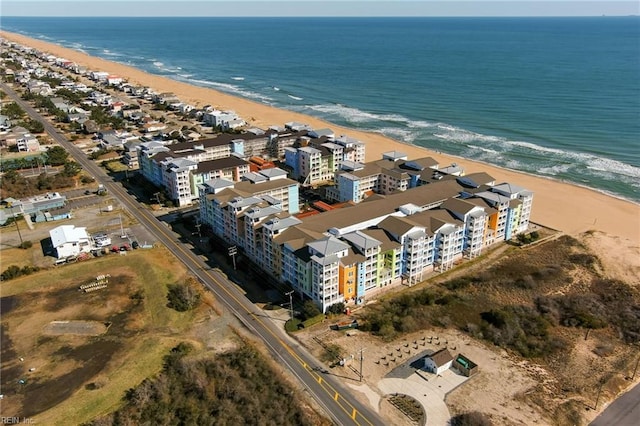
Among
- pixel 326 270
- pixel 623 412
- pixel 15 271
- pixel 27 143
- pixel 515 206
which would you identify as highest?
pixel 515 206

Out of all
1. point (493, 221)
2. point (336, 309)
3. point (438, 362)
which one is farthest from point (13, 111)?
point (438, 362)

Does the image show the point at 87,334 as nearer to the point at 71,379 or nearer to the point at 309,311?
the point at 71,379

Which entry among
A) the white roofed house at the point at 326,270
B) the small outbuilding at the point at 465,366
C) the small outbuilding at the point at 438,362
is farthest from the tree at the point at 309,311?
the small outbuilding at the point at 465,366

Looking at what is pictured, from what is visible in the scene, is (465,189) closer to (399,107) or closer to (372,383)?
(372,383)

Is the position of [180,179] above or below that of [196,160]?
above

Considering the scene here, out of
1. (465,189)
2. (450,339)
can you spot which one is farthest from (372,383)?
(465,189)
